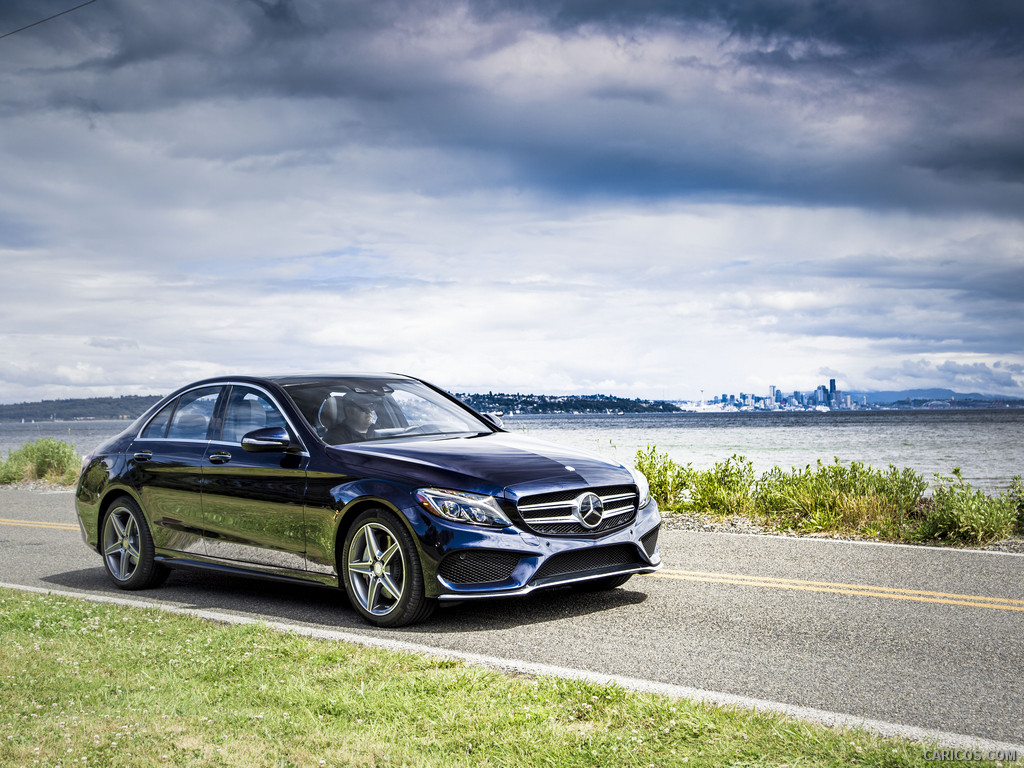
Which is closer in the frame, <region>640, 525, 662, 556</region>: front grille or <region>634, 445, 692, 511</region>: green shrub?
<region>640, 525, 662, 556</region>: front grille

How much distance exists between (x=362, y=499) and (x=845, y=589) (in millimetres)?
3847

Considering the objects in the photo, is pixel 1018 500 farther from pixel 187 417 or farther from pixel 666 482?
pixel 187 417

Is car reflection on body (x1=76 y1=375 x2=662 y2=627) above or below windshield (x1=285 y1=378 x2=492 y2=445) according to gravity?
below

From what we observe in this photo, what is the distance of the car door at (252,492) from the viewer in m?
6.95

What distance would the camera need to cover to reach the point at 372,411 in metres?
7.51

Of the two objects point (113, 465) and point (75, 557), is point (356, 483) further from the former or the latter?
point (75, 557)

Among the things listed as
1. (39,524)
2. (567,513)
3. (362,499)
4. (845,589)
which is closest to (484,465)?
(567,513)

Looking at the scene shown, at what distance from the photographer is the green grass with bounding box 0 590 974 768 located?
12.6ft

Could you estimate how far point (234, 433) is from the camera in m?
7.61

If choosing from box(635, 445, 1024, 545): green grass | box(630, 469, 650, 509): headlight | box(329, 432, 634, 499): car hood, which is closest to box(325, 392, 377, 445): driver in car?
box(329, 432, 634, 499): car hood

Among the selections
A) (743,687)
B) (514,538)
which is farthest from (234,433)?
(743,687)

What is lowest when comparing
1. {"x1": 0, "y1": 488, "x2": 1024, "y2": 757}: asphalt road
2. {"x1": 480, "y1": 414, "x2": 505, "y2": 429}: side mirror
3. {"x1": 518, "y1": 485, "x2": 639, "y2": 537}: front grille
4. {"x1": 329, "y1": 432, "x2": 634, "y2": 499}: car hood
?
{"x1": 0, "y1": 488, "x2": 1024, "y2": 757}: asphalt road

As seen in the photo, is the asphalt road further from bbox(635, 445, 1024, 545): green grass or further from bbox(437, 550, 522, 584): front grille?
bbox(635, 445, 1024, 545): green grass

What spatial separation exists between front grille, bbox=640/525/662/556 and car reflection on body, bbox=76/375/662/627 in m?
0.01
